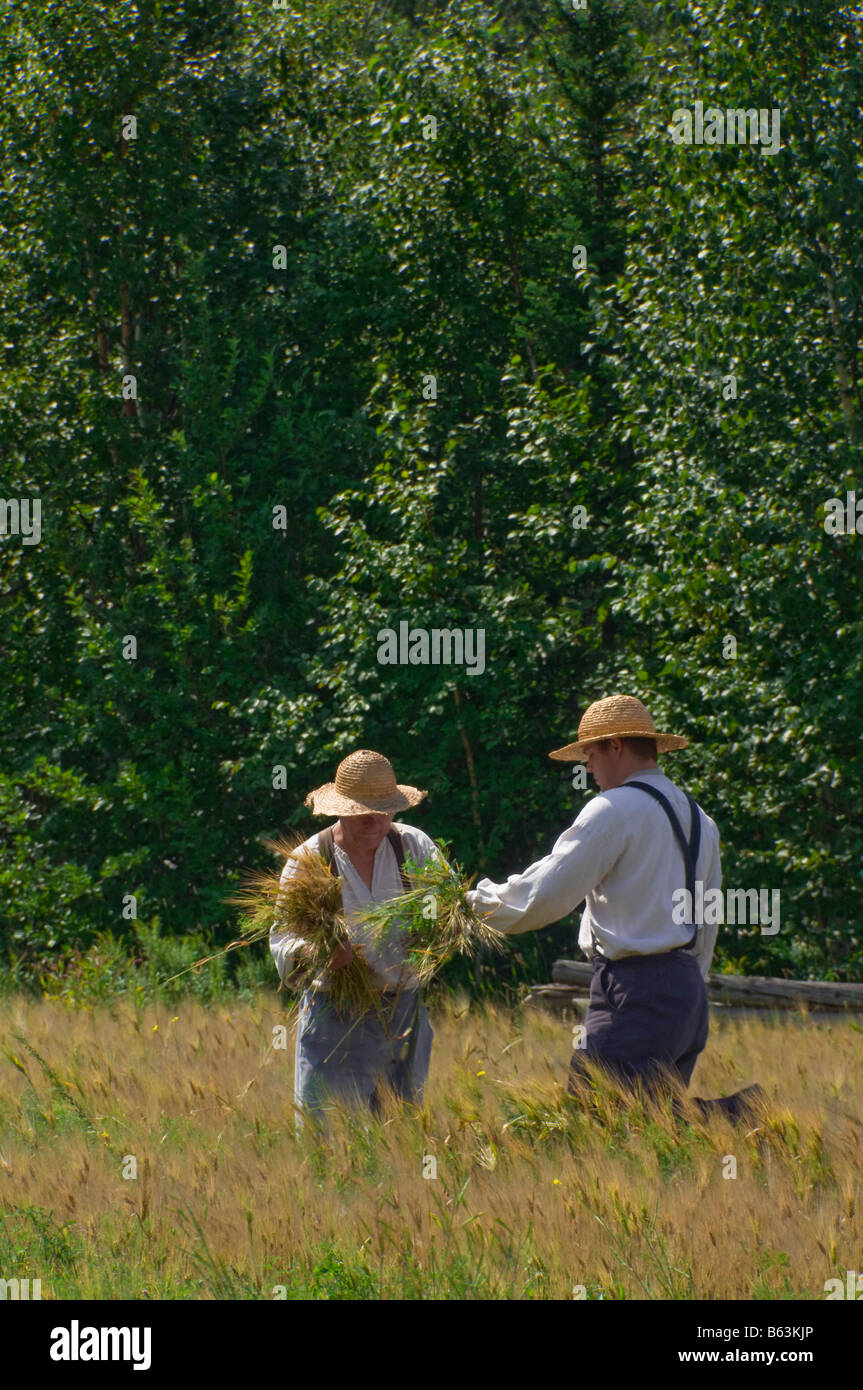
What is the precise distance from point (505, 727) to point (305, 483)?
3.10 m

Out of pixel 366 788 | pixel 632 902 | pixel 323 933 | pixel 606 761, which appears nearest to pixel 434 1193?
pixel 323 933

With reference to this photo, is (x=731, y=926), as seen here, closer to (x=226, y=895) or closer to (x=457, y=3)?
(x=226, y=895)

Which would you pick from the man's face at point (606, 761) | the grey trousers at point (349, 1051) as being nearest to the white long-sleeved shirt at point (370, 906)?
the grey trousers at point (349, 1051)

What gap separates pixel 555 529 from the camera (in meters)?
12.8

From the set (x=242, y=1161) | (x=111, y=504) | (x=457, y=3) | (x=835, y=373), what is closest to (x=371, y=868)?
(x=242, y=1161)

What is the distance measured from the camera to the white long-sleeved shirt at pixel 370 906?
6.21 m

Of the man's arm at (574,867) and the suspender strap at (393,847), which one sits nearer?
the man's arm at (574,867)

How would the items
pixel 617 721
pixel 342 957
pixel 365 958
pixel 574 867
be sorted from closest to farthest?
pixel 574 867 → pixel 617 721 → pixel 342 957 → pixel 365 958

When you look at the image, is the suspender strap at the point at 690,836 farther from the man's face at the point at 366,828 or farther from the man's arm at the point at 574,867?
the man's face at the point at 366,828

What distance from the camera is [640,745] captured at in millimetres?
6090

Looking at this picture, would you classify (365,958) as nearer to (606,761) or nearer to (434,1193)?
(434,1193)

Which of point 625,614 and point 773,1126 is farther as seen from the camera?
point 625,614

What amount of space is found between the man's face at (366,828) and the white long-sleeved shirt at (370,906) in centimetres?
9

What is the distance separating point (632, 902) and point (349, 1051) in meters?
1.41
